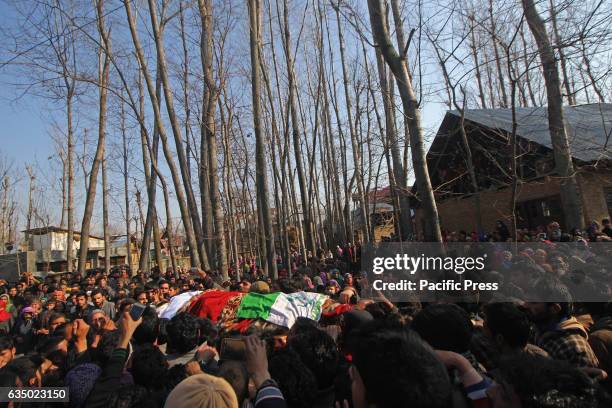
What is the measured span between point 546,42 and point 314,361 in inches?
199

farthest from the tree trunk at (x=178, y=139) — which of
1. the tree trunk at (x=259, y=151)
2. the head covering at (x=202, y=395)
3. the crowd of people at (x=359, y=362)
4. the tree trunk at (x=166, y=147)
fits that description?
the head covering at (x=202, y=395)

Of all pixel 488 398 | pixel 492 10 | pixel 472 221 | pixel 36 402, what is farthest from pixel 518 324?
pixel 472 221

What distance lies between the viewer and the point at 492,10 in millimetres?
5570

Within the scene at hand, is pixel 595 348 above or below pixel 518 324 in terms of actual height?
below

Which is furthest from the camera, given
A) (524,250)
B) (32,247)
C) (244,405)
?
(32,247)

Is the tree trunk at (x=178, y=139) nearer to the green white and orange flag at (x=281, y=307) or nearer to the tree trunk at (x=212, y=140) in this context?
the tree trunk at (x=212, y=140)

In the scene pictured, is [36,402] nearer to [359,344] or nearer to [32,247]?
[359,344]

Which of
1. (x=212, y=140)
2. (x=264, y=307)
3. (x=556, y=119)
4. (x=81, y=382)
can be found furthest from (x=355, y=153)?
(x=81, y=382)

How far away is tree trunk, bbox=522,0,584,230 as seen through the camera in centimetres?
517

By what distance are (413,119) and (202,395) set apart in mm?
3557

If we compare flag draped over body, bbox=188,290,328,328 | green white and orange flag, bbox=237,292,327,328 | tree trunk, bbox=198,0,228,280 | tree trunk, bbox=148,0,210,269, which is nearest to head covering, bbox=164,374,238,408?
flag draped over body, bbox=188,290,328,328

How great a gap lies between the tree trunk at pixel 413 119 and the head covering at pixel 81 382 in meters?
3.33

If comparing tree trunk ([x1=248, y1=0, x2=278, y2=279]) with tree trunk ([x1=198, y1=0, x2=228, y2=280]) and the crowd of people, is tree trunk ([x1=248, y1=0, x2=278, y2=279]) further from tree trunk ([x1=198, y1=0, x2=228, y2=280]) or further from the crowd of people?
the crowd of people

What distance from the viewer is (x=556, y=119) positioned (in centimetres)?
669
